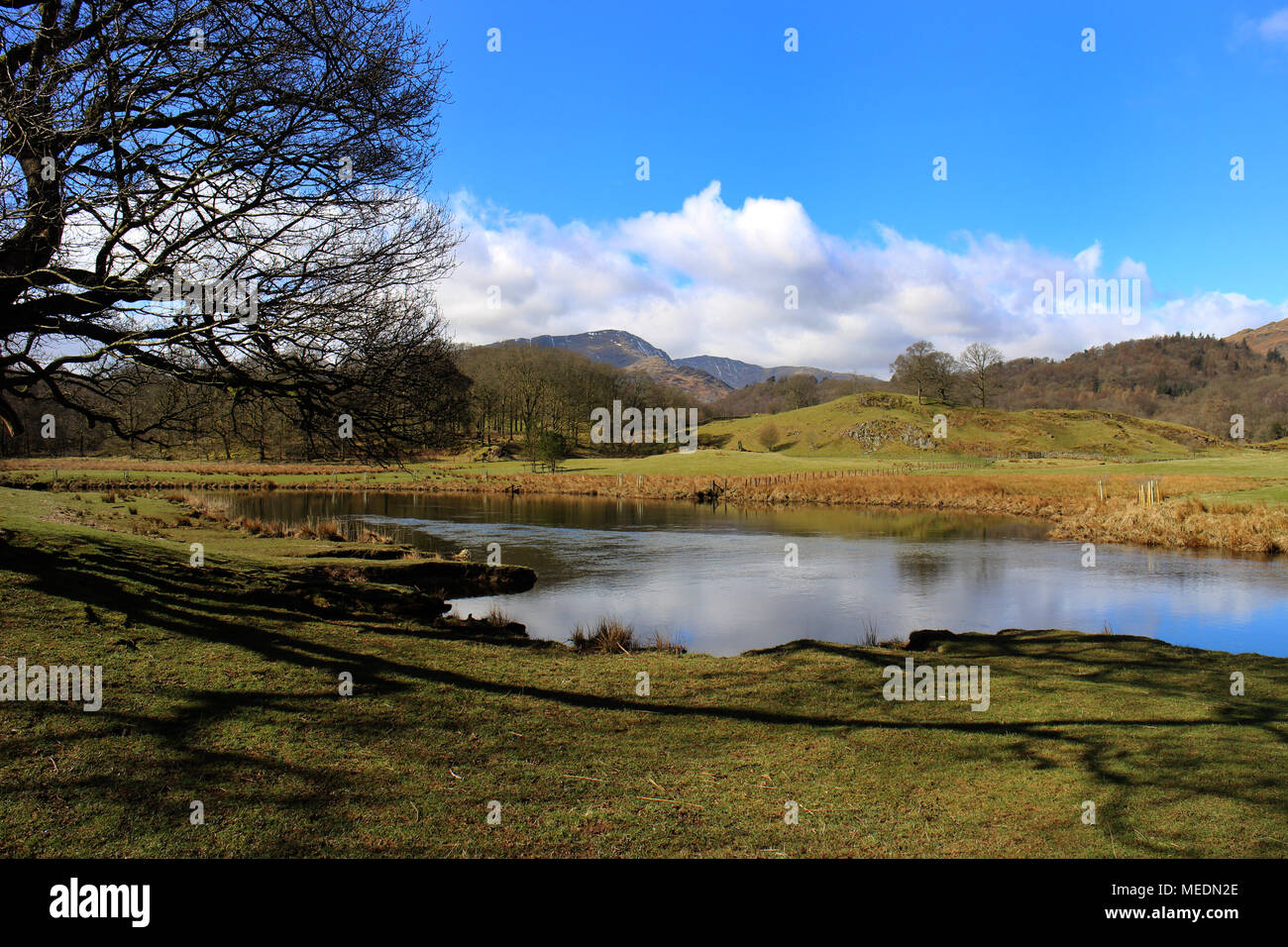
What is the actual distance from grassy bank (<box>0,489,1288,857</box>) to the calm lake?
5.29 m

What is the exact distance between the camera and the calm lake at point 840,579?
15.5 meters

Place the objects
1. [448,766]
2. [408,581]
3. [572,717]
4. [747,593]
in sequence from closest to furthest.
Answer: [448,766] < [572,717] < [408,581] < [747,593]

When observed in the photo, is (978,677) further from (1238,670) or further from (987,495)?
(987,495)

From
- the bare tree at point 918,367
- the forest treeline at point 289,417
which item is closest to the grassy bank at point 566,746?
the forest treeline at point 289,417

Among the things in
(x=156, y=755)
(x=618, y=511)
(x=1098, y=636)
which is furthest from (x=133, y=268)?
(x=618, y=511)

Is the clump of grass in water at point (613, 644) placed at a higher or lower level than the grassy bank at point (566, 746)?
lower

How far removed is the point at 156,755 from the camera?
5.15m

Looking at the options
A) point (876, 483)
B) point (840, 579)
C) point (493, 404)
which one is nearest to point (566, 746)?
point (840, 579)

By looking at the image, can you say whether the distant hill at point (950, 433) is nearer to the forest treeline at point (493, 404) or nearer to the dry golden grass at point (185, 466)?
the forest treeline at point (493, 404)

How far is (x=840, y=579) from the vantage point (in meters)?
21.2

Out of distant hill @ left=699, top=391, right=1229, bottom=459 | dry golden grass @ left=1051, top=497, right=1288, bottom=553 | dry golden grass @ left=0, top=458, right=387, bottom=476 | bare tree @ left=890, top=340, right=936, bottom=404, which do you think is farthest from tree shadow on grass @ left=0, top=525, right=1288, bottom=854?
bare tree @ left=890, top=340, right=936, bottom=404

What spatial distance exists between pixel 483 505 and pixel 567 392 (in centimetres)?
5227

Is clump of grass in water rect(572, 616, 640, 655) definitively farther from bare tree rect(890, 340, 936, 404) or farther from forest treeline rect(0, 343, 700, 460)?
bare tree rect(890, 340, 936, 404)

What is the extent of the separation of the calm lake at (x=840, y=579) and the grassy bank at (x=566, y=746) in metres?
5.29
